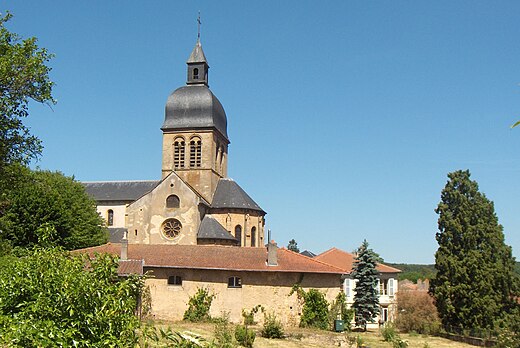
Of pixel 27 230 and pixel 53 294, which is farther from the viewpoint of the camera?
pixel 27 230

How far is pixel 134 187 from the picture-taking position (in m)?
52.6

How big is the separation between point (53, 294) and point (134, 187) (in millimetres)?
44072

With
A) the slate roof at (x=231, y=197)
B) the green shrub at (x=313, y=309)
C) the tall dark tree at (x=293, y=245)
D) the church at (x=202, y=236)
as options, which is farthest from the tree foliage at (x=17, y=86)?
the tall dark tree at (x=293, y=245)

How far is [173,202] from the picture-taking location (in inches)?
1635

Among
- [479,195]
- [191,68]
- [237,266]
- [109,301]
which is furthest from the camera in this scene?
[191,68]

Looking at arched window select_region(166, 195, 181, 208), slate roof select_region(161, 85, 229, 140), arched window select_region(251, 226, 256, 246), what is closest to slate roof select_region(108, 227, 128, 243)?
arched window select_region(166, 195, 181, 208)

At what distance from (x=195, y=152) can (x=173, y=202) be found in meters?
6.46

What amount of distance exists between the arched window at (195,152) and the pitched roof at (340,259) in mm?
12485

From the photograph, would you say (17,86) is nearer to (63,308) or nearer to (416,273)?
(63,308)

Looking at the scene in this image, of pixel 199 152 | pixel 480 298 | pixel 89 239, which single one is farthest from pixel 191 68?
pixel 480 298

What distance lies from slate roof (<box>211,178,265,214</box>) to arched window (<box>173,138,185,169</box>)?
3.71 m

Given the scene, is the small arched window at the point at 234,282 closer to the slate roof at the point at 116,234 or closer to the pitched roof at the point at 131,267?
the pitched roof at the point at 131,267

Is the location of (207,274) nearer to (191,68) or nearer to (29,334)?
(29,334)

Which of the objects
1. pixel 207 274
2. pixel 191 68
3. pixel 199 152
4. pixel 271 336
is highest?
pixel 191 68
